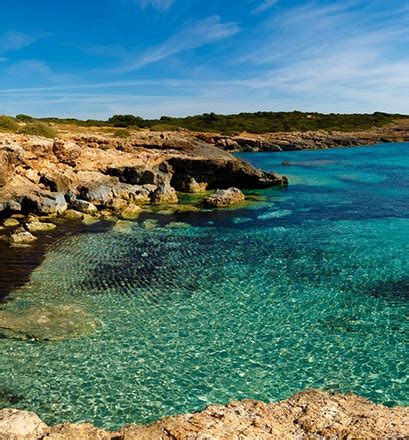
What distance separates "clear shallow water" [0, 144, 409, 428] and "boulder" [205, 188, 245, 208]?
6.49m

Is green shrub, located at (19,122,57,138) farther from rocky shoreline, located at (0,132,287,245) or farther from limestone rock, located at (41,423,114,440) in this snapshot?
limestone rock, located at (41,423,114,440)

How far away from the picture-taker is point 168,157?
46.7 m

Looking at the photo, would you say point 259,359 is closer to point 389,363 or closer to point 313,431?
point 389,363

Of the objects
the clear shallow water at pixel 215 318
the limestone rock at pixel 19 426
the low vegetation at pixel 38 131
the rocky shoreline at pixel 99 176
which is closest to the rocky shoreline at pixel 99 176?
the rocky shoreline at pixel 99 176

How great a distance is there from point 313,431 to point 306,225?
24750 mm

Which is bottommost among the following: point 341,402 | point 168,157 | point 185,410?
point 185,410

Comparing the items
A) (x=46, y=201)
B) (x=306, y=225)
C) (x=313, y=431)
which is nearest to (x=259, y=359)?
(x=313, y=431)

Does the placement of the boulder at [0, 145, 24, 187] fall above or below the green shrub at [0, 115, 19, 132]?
below

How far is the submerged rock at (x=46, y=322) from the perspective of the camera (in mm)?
14844

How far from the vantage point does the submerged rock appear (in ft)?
48.7

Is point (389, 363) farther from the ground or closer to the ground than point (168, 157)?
closer to the ground

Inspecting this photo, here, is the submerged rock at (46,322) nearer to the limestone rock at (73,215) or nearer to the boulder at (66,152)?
the limestone rock at (73,215)

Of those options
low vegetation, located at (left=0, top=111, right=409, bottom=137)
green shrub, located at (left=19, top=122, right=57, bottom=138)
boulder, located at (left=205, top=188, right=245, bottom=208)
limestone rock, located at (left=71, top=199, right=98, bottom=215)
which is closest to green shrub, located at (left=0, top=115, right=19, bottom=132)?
green shrub, located at (left=19, top=122, right=57, bottom=138)

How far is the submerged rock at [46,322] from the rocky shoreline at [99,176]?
10.6m
